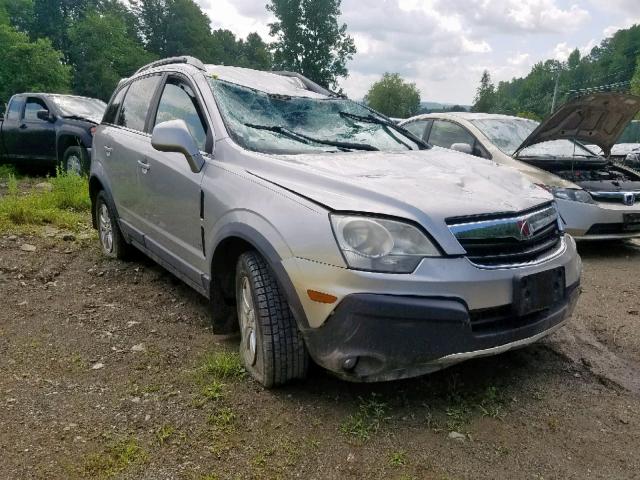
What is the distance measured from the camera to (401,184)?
263 centimetres

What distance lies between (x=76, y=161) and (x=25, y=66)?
74.9ft

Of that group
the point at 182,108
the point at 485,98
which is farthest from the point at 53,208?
the point at 485,98

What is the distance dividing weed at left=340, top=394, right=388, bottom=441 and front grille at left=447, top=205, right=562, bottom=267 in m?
0.83

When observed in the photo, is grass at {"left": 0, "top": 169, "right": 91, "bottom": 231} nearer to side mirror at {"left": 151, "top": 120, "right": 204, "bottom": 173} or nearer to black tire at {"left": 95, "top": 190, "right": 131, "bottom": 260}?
black tire at {"left": 95, "top": 190, "right": 131, "bottom": 260}

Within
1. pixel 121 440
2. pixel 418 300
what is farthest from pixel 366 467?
pixel 121 440

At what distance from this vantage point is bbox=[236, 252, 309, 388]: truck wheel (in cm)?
264

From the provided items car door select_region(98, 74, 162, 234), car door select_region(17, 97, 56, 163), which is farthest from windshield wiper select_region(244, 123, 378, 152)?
car door select_region(17, 97, 56, 163)

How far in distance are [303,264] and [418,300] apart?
514mm

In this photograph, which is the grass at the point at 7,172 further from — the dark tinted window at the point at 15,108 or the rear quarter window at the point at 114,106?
the rear quarter window at the point at 114,106

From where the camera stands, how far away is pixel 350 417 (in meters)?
2.58

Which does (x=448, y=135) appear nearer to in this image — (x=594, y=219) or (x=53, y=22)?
(x=594, y=219)

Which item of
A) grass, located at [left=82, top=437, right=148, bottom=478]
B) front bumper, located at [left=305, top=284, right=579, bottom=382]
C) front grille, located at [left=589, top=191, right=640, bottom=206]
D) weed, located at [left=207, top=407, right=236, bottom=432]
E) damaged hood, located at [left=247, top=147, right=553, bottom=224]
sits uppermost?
damaged hood, located at [left=247, top=147, right=553, bottom=224]

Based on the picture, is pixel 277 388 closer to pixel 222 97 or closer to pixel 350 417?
pixel 350 417

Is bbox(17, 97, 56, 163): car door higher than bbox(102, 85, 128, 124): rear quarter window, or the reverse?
bbox(102, 85, 128, 124): rear quarter window
